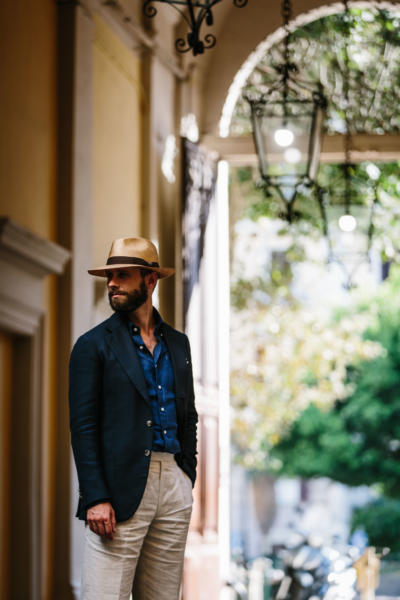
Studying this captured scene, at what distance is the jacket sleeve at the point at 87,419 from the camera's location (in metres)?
3.35

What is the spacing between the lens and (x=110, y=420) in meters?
3.43

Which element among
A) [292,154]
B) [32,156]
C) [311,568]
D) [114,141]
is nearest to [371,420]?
[311,568]

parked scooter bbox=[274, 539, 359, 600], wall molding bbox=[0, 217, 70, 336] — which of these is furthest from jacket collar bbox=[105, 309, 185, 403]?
parked scooter bbox=[274, 539, 359, 600]

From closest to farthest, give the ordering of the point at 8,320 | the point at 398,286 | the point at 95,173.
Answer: the point at 8,320
the point at 95,173
the point at 398,286

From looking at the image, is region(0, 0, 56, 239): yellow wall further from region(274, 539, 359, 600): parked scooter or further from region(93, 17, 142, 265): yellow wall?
region(274, 539, 359, 600): parked scooter

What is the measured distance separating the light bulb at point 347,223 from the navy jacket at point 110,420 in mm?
3824

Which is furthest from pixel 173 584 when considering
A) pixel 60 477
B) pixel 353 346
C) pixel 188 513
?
pixel 353 346

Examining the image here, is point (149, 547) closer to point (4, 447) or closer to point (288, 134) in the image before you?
point (4, 447)

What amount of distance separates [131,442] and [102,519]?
0.25 meters

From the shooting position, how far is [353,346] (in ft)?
48.0

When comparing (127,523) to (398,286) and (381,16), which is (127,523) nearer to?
(381,16)

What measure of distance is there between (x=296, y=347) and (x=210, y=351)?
6.89 metres

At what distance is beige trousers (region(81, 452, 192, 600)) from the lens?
11.1 feet

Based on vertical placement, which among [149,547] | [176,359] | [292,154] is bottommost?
[149,547]
